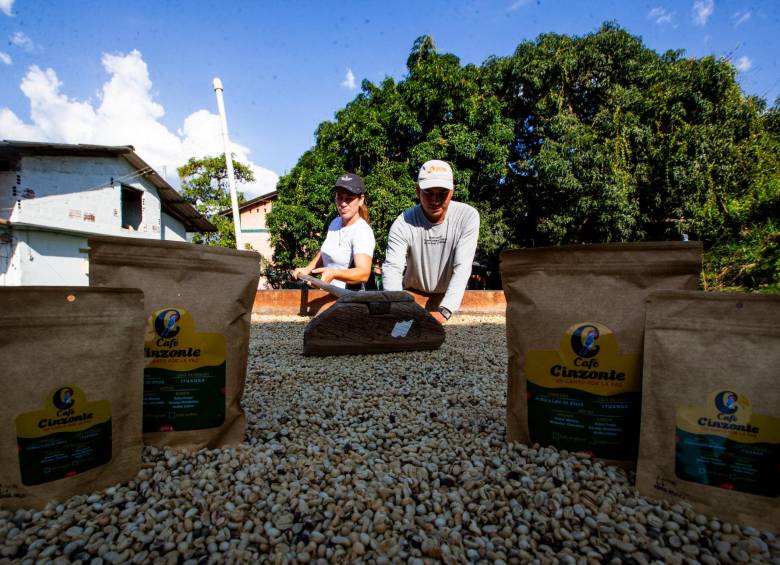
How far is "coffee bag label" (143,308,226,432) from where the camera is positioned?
1.31 metres

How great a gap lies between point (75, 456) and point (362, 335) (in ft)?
7.21

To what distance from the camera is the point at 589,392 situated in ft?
4.16

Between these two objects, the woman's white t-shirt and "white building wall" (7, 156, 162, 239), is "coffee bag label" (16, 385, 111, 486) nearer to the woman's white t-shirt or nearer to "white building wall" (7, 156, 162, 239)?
the woman's white t-shirt

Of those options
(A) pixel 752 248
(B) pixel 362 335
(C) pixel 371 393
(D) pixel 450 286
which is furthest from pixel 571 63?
(C) pixel 371 393

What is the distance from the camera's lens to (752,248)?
20.0 feet

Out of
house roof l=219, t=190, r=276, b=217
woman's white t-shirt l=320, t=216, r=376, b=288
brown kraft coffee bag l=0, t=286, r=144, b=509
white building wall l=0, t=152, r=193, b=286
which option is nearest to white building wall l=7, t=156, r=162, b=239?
white building wall l=0, t=152, r=193, b=286

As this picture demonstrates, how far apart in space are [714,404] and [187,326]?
1523 mm

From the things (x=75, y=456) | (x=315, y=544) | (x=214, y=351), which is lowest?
(x=315, y=544)

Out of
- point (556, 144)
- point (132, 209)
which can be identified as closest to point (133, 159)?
point (132, 209)

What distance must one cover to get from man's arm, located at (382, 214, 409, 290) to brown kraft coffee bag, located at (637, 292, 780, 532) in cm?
293

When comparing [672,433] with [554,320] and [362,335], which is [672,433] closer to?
[554,320]

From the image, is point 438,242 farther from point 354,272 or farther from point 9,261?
point 9,261

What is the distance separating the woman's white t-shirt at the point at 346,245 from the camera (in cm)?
413

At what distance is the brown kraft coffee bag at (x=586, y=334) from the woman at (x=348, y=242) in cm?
281
